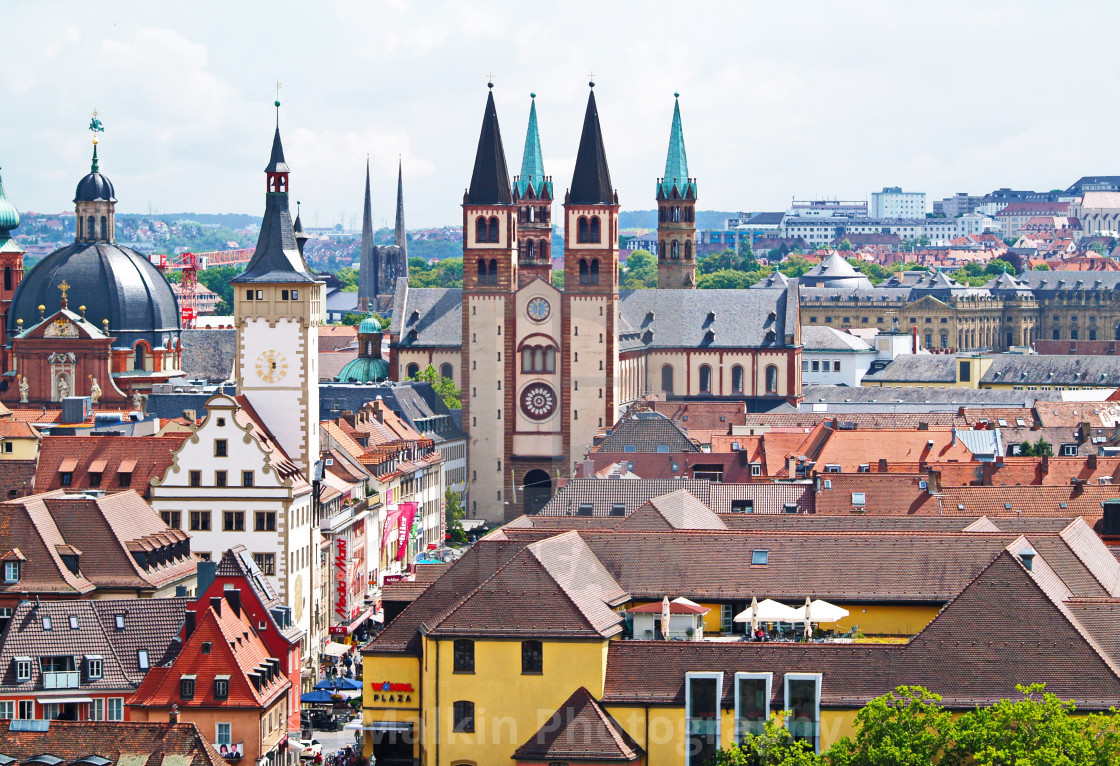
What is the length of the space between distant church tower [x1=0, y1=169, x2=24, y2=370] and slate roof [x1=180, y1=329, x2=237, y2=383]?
747 inches

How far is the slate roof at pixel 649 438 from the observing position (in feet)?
457

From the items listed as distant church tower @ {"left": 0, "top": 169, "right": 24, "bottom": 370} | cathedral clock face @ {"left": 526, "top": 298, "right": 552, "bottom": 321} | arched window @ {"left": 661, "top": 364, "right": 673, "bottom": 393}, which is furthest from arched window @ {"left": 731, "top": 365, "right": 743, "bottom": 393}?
distant church tower @ {"left": 0, "top": 169, "right": 24, "bottom": 370}

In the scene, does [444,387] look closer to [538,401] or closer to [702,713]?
[538,401]

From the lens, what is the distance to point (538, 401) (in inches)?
6929

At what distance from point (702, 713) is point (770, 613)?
5.68 meters

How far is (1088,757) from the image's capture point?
63250 millimetres

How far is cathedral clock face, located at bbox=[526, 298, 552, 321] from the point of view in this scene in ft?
578

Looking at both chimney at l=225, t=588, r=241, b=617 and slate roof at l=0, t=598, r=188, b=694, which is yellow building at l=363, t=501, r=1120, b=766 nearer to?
chimney at l=225, t=588, r=241, b=617

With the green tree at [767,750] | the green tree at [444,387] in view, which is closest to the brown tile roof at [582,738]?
the green tree at [767,750]

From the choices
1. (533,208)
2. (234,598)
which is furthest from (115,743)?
(533,208)

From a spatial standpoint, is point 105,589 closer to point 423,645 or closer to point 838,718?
point 423,645

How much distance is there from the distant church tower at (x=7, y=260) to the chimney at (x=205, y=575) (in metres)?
80.3

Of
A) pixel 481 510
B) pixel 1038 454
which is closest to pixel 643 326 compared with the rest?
pixel 481 510

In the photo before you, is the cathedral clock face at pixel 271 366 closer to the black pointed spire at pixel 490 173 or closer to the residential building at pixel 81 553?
the residential building at pixel 81 553
